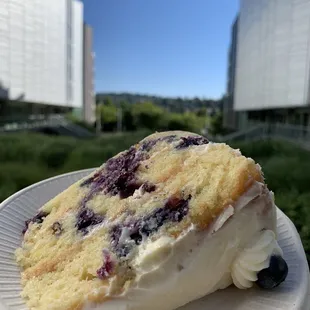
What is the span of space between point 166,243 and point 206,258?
96 millimetres

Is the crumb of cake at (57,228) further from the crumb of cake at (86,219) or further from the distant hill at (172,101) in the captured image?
the distant hill at (172,101)

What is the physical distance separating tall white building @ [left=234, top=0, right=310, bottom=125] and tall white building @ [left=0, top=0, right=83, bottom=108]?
5537 mm

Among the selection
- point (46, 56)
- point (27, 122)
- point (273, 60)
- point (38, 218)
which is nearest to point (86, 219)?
point (38, 218)

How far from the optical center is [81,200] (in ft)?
3.77

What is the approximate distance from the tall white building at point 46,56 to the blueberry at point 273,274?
8.38 m

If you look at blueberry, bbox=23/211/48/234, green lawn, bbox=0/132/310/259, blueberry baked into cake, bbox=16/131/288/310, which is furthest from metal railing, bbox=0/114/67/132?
blueberry baked into cake, bbox=16/131/288/310

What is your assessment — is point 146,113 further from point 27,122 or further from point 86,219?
point 86,219

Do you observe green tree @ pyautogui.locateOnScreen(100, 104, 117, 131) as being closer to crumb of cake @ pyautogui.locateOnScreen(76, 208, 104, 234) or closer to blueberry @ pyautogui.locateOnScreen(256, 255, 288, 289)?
crumb of cake @ pyautogui.locateOnScreen(76, 208, 104, 234)

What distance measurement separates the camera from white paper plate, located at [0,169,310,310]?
769mm

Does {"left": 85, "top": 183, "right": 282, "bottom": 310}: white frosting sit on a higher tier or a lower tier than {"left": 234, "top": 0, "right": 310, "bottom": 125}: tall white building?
lower

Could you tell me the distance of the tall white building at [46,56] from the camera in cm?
1020

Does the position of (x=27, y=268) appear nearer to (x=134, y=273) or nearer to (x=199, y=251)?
(x=134, y=273)

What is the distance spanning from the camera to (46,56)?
49.0 ft

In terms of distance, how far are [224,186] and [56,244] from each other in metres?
0.50
